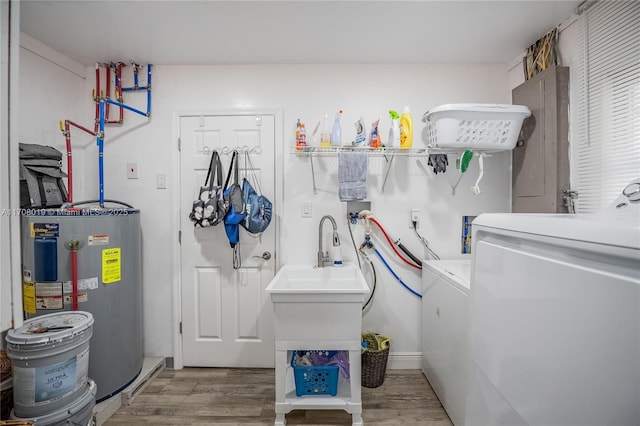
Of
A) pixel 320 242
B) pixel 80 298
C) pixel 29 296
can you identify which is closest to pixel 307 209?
pixel 320 242

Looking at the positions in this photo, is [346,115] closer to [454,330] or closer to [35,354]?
[454,330]

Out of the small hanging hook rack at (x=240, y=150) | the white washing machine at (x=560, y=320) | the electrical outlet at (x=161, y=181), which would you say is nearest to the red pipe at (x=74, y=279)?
the electrical outlet at (x=161, y=181)

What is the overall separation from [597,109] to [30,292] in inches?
131

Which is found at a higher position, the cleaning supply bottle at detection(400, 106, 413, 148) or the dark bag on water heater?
the cleaning supply bottle at detection(400, 106, 413, 148)

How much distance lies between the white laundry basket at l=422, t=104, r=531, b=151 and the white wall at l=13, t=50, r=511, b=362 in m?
0.35

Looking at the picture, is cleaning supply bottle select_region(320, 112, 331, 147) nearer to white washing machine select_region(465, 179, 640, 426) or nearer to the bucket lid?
white washing machine select_region(465, 179, 640, 426)

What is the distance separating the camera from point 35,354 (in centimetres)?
116

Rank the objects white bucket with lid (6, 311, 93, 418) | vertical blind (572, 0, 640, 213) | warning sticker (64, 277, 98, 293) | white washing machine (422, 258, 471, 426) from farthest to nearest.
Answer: warning sticker (64, 277, 98, 293) → white washing machine (422, 258, 471, 426) → vertical blind (572, 0, 640, 213) → white bucket with lid (6, 311, 93, 418)

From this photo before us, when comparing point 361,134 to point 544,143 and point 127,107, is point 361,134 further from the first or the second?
point 127,107

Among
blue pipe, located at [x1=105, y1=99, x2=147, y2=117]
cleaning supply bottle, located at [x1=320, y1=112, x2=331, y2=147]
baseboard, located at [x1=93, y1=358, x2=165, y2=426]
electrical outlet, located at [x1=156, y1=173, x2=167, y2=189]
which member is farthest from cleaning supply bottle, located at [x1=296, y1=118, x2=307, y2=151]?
baseboard, located at [x1=93, y1=358, x2=165, y2=426]

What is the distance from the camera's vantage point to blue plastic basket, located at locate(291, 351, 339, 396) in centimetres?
154

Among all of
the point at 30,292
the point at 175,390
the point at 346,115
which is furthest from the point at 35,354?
the point at 346,115

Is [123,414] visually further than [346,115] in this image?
No

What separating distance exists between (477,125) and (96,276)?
2549mm
